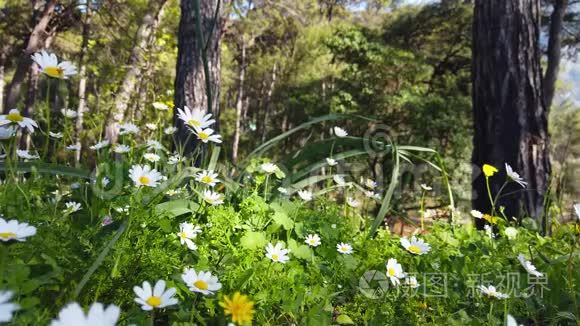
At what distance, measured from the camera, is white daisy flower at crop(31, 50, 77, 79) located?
35.9 inches

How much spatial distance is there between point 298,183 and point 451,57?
11.9 meters

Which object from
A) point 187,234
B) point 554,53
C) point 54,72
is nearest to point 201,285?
point 187,234

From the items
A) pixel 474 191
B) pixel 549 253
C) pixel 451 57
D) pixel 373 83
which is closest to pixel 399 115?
pixel 373 83

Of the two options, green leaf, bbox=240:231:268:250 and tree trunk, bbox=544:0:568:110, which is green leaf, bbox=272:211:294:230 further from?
tree trunk, bbox=544:0:568:110

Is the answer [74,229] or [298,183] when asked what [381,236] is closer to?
[298,183]

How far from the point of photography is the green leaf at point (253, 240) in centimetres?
98

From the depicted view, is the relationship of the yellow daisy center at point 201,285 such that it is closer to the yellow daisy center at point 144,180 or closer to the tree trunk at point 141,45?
the yellow daisy center at point 144,180

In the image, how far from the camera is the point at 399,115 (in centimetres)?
1137

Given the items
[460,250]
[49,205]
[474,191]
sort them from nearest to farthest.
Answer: [49,205]
[460,250]
[474,191]

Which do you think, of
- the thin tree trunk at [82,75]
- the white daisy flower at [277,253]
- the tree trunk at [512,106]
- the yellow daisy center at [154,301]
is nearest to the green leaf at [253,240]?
the white daisy flower at [277,253]

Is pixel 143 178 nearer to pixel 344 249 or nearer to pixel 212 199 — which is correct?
pixel 212 199

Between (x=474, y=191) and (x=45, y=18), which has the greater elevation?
(x=45, y=18)

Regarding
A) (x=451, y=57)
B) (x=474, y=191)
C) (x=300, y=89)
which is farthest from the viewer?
(x=300, y=89)

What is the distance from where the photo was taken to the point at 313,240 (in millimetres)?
1122
